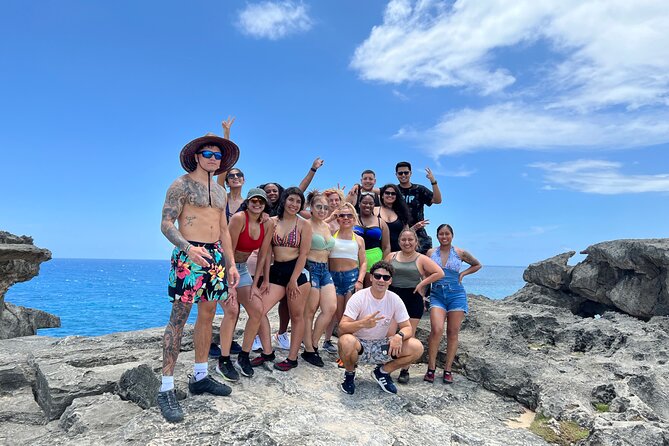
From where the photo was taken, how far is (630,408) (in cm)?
525

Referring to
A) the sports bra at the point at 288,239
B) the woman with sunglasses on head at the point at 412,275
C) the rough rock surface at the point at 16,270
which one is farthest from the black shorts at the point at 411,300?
the rough rock surface at the point at 16,270

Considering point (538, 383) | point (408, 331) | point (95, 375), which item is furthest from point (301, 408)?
point (538, 383)

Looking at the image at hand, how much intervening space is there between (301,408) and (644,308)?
16.5 m

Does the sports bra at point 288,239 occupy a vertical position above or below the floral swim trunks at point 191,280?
above

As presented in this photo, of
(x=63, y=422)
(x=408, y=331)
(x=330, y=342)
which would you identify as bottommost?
(x=63, y=422)

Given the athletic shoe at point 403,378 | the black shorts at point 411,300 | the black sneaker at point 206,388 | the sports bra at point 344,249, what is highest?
the sports bra at point 344,249

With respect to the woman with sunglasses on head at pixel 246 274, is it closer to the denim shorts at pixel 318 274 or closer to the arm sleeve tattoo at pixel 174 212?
the denim shorts at pixel 318 274

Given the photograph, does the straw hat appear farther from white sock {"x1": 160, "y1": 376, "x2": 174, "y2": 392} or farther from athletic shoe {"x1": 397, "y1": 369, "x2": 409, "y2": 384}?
athletic shoe {"x1": 397, "y1": 369, "x2": 409, "y2": 384}

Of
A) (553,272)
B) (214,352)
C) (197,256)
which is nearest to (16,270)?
(214,352)

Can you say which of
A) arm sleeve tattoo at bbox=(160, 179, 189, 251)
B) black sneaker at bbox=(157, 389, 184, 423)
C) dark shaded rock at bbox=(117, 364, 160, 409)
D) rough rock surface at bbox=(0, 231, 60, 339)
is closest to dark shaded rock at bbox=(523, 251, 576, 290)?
dark shaded rock at bbox=(117, 364, 160, 409)

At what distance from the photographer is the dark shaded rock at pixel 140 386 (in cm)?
467

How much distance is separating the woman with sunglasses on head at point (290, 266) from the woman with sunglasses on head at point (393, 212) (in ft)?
6.18

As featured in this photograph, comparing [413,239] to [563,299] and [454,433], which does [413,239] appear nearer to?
[454,433]

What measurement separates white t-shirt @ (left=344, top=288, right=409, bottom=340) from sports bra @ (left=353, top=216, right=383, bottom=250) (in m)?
1.50
